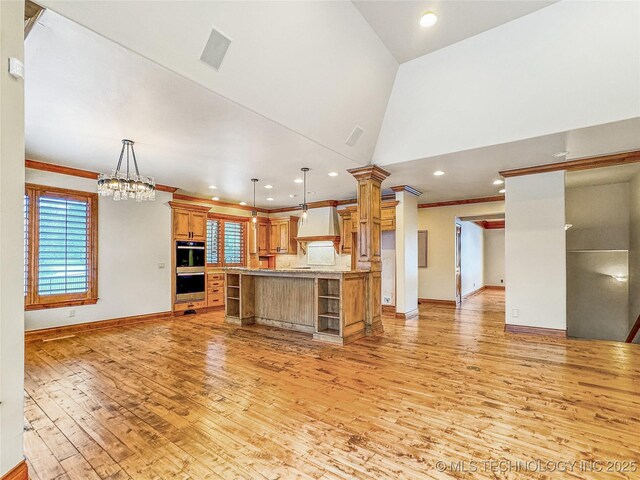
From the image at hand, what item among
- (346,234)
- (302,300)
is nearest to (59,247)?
(302,300)

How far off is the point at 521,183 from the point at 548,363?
3.01 meters

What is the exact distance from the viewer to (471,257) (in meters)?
11.3

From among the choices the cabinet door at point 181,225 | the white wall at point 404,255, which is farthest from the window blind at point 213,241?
the white wall at point 404,255

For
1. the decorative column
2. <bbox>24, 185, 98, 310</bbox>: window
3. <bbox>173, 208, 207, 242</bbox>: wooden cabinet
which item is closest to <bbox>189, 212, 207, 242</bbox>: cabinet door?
<bbox>173, 208, 207, 242</bbox>: wooden cabinet

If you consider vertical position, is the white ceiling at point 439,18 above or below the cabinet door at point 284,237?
above

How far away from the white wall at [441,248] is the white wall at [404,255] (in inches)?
66.5

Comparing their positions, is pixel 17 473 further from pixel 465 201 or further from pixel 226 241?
pixel 465 201

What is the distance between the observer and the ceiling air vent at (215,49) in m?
2.51

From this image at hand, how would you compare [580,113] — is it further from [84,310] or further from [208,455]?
[84,310]

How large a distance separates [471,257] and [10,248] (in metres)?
12.1

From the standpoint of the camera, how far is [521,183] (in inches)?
208

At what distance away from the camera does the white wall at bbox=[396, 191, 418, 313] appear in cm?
653

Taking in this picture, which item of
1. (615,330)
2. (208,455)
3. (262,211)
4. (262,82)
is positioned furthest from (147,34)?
(615,330)

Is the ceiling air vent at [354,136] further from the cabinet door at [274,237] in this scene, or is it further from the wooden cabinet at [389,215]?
the cabinet door at [274,237]
